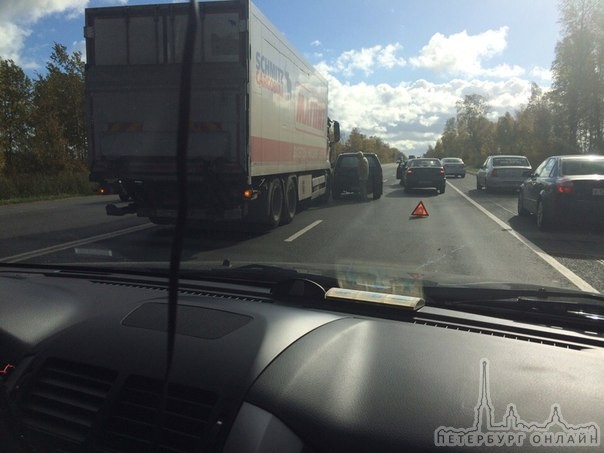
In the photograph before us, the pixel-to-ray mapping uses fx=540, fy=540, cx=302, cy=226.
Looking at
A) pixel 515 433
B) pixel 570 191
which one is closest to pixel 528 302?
pixel 515 433

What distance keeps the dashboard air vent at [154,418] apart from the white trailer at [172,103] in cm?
672

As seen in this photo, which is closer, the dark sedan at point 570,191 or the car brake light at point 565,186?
the dark sedan at point 570,191

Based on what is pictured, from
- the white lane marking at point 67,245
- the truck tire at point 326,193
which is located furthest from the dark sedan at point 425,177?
the white lane marking at point 67,245

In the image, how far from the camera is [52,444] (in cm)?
192

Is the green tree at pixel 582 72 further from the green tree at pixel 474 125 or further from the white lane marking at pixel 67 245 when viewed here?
the green tree at pixel 474 125

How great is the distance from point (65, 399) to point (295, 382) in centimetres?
90

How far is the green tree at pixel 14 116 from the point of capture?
3388 centimetres

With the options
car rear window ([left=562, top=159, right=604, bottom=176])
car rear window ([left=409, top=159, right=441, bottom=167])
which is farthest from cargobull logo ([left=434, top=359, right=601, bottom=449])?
car rear window ([left=409, top=159, right=441, bottom=167])

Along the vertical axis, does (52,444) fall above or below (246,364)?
below

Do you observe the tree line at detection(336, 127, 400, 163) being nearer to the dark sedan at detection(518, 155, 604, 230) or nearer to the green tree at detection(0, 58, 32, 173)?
the green tree at detection(0, 58, 32, 173)

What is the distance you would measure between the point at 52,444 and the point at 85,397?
0.60ft

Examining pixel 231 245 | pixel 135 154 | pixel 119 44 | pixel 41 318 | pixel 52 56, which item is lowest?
pixel 231 245

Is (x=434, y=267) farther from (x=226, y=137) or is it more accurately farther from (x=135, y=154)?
(x=135, y=154)

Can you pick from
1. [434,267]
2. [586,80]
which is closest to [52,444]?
[434,267]
